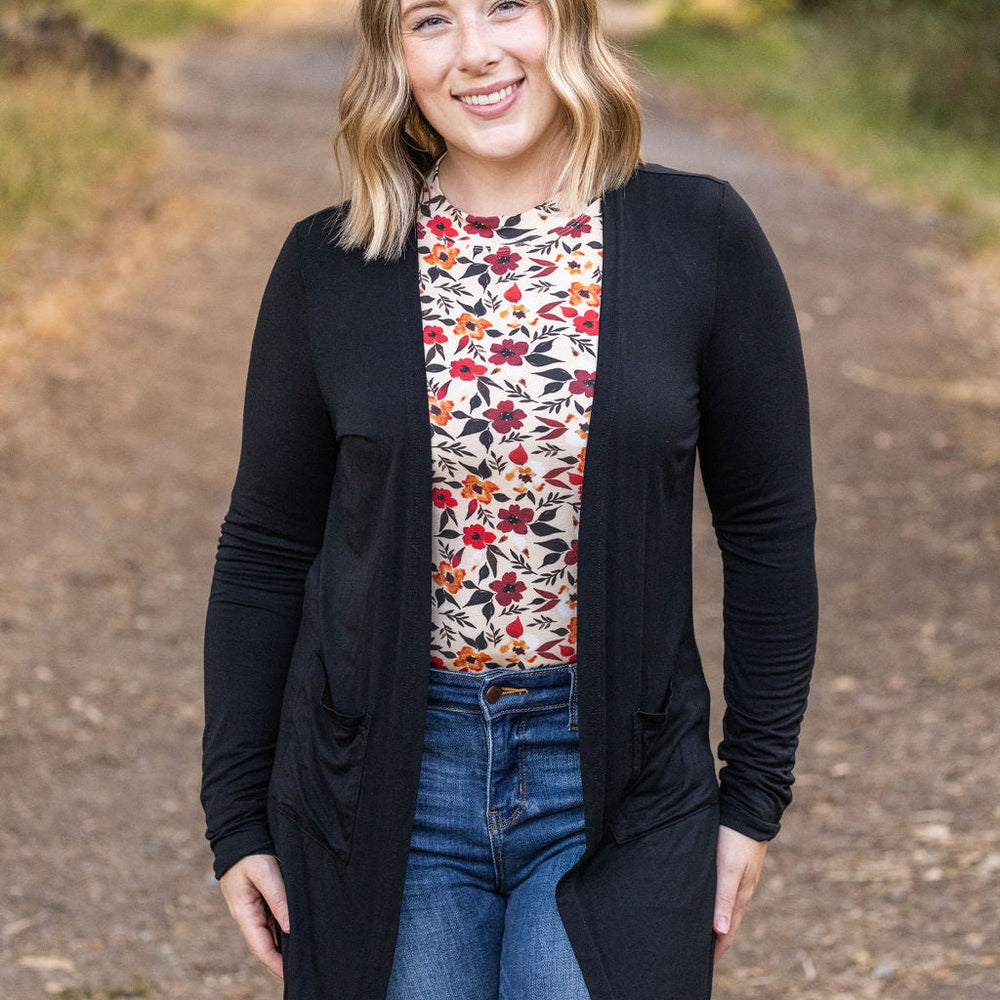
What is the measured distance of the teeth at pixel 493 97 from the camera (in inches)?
73.2

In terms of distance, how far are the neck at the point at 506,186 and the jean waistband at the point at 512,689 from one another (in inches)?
24.6

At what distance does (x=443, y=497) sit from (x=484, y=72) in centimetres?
57

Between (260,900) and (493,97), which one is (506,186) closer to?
(493,97)

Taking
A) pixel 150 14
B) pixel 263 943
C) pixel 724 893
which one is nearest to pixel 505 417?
pixel 724 893

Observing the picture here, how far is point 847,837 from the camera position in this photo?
13.0 ft

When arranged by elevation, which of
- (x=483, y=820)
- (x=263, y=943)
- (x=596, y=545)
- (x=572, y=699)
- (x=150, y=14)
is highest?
(x=150, y=14)

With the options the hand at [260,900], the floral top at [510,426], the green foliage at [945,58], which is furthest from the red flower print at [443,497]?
the green foliage at [945,58]

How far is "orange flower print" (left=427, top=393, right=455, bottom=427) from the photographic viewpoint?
1.76 m

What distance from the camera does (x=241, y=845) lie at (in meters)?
1.94

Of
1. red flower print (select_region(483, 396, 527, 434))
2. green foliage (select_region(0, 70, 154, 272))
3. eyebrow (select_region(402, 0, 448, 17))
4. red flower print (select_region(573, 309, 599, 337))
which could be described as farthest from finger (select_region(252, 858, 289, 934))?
green foliage (select_region(0, 70, 154, 272))

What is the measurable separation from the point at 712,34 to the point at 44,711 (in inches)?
807

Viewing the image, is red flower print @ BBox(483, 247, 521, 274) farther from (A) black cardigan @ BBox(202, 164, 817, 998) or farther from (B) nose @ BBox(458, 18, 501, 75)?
(B) nose @ BBox(458, 18, 501, 75)

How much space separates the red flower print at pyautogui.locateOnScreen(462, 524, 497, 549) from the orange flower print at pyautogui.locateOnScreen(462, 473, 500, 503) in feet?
0.13

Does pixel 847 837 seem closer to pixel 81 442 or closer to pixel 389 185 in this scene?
pixel 389 185
